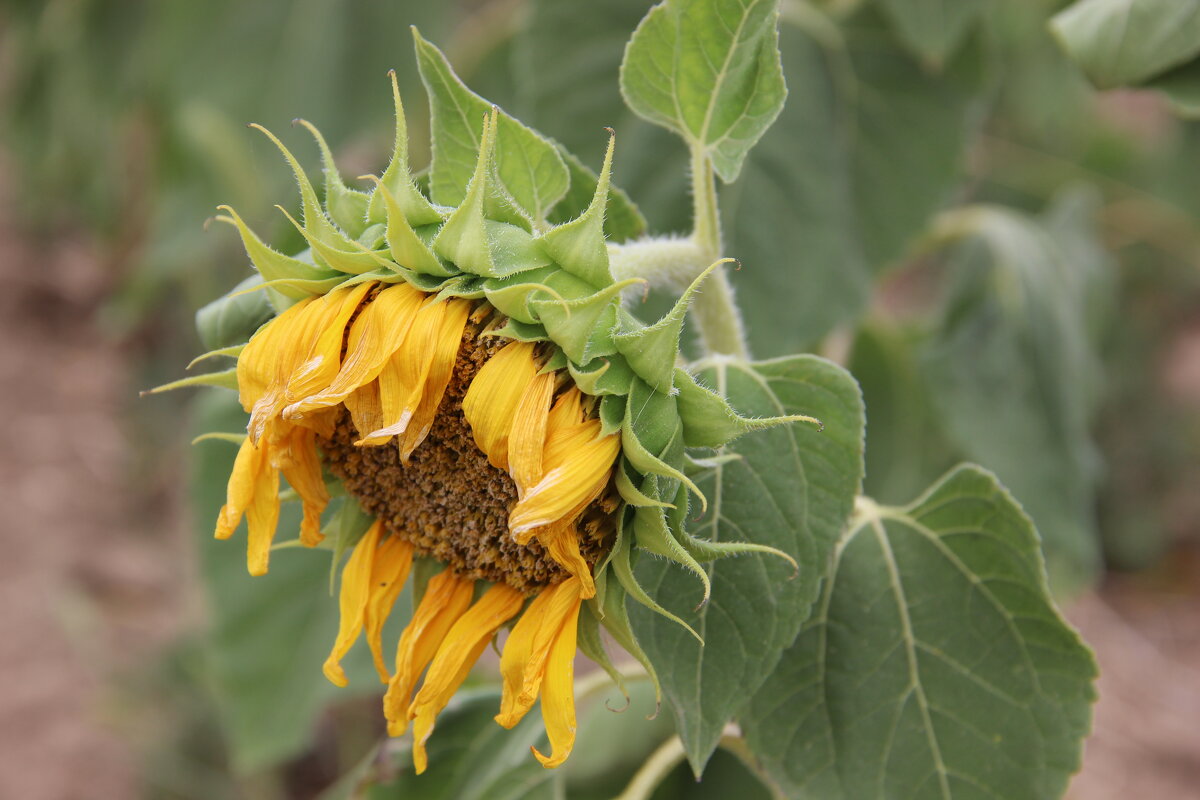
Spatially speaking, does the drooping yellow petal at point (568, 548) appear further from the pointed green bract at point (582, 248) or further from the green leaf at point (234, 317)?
the green leaf at point (234, 317)

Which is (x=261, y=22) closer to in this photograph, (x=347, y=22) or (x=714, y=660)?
(x=347, y=22)

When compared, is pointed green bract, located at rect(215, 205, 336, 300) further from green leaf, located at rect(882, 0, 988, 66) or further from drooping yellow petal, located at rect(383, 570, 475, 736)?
green leaf, located at rect(882, 0, 988, 66)

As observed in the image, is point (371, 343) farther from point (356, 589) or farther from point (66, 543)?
point (66, 543)

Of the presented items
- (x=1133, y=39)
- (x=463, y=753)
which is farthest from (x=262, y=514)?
(x=1133, y=39)

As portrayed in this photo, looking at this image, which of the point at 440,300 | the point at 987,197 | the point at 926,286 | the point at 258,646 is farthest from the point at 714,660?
the point at 926,286

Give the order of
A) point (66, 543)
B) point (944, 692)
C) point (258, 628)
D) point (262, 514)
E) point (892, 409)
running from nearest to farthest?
point (262, 514) < point (944, 692) < point (258, 628) < point (892, 409) < point (66, 543)

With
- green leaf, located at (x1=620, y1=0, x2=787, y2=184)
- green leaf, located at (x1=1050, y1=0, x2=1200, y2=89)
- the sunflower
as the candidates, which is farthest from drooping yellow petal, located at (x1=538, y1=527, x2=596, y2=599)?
green leaf, located at (x1=1050, y1=0, x2=1200, y2=89)
